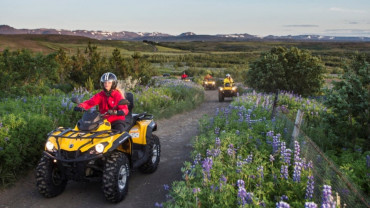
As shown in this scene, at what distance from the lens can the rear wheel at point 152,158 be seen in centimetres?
684

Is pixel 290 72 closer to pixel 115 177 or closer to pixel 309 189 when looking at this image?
pixel 115 177

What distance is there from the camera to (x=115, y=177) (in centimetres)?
527

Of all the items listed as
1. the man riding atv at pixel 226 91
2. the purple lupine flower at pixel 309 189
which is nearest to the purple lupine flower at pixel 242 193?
the purple lupine flower at pixel 309 189

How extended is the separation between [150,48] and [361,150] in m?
105

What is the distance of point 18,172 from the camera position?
21.4ft

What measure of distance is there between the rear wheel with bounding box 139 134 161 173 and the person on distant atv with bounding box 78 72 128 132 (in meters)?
0.83

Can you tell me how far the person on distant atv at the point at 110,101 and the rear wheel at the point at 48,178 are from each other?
114cm

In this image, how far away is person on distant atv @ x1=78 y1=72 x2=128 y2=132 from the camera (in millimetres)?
6176

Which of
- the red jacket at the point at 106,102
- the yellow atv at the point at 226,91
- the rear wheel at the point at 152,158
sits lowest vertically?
the yellow atv at the point at 226,91

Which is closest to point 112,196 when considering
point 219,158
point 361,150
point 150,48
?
point 219,158

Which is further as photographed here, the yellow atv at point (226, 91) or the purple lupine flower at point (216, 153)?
the yellow atv at point (226, 91)

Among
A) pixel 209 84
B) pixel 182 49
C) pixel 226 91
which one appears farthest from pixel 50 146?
pixel 182 49

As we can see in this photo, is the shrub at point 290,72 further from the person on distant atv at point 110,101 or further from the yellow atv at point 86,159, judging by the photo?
the yellow atv at point 86,159

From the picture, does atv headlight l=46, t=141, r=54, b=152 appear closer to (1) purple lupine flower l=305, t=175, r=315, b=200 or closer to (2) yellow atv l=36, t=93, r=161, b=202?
(2) yellow atv l=36, t=93, r=161, b=202
